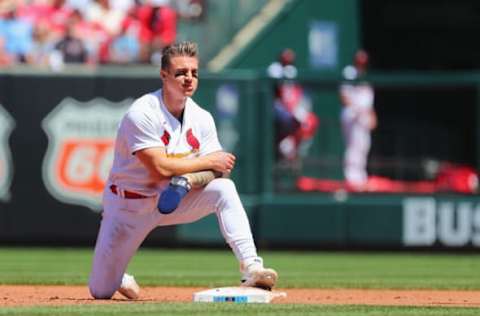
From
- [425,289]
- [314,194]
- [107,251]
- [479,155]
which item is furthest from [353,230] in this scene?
[107,251]

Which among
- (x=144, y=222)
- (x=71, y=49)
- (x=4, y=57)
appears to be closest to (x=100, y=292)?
(x=144, y=222)

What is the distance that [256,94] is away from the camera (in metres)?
15.5

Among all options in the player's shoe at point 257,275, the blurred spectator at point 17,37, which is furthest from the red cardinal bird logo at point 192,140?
the blurred spectator at point 17,37

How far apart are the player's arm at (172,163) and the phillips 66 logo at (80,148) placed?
7.56 meters

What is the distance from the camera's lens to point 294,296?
8.84 m

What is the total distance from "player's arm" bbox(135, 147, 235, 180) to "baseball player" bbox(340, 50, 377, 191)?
741 centimetres

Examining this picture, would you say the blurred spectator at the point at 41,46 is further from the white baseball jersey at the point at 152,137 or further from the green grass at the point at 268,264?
the white baseball jersey at the point at 152,137

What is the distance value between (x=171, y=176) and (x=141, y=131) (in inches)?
12.8

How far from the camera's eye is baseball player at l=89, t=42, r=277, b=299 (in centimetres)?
755

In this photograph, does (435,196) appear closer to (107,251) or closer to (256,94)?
(256,94)

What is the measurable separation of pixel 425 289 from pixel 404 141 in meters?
5.12

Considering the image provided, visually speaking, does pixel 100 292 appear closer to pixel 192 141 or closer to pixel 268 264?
pixel 192 141

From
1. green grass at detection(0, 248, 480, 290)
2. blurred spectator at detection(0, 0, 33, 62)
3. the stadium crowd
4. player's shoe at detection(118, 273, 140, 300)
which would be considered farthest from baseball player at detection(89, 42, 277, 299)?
blurred spectator at detection(0, 0, 33, 62)

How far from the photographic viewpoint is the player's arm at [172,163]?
757 centimetres
